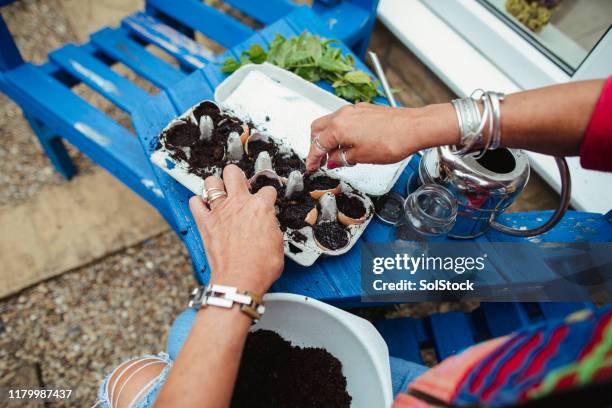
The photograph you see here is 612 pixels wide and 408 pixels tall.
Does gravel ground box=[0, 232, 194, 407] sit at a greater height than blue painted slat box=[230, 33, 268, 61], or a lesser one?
lesser

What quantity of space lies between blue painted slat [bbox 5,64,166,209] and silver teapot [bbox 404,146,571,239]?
0.96 m

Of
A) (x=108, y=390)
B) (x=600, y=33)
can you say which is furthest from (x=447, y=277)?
(x=600, y=33)

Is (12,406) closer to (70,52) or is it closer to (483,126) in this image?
(70,52)

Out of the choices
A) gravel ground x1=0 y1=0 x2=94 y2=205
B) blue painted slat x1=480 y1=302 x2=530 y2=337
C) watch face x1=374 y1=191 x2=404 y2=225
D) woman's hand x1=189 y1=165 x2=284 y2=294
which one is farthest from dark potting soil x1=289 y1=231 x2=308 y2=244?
gravel ground x1=0 y1=0 x2=94 y2=205

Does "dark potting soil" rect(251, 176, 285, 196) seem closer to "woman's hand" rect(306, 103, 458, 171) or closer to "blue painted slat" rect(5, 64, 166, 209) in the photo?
"woman's hand" rect(306, 103, 458, 171)

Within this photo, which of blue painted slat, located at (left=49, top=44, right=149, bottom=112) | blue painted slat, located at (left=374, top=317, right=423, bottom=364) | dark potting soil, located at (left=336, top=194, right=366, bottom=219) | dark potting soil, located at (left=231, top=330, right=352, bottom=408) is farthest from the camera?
blue painted slat, located at (left=49, top=44, right=149, bottom=112)

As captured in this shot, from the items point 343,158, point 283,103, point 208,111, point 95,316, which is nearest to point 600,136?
point 343,158

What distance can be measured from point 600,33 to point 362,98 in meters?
1.10

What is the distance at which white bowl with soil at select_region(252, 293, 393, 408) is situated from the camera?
0.88 metres

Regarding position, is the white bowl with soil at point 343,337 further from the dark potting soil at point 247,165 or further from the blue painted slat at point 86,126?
the blue painted slat at point 86,126

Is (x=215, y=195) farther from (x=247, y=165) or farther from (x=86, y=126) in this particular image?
(x=86, y=126)

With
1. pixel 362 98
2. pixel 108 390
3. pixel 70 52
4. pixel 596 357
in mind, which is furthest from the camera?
pixel 70 52

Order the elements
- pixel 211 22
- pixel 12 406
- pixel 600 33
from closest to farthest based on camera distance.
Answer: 1. pixel 12 406
2. pixel 600 33
3. pixel 211 22

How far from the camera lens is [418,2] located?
2213 millimetres
